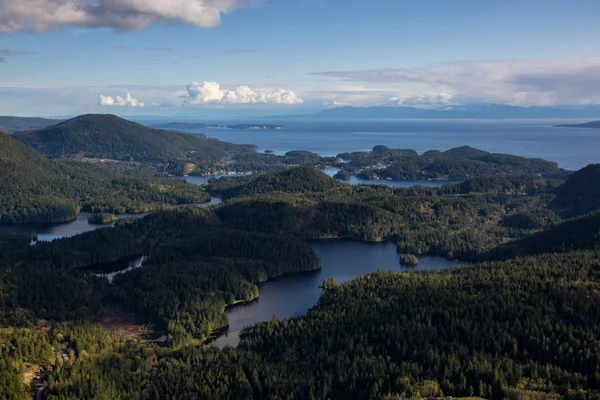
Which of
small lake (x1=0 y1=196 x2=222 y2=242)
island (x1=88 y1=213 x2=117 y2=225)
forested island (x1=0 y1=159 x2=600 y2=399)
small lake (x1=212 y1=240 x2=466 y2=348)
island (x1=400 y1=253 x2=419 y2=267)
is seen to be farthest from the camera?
island (x1=88 y1=213 x2=117 y2=225)

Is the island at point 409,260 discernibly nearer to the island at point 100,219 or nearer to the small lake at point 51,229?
the small lake at point 51,229

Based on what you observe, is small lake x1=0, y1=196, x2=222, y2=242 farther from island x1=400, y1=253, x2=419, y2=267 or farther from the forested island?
island x1=400, y1=253, x2=419, y2=267

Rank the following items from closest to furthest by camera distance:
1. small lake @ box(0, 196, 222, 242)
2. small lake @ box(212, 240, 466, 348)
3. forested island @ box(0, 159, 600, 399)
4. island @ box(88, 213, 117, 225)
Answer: forested island @ box(0, 159, 600, 399), small lake @ box(212, 240, 466, 348), small lake @ box(0, 196, 222, 242), island @ box(88, 213, 117, 225)

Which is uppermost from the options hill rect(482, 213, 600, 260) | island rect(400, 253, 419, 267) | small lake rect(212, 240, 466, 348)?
hill rect(482, 213, 600, 260)

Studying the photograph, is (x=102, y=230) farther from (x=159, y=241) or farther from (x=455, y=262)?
(x=455, y=262)

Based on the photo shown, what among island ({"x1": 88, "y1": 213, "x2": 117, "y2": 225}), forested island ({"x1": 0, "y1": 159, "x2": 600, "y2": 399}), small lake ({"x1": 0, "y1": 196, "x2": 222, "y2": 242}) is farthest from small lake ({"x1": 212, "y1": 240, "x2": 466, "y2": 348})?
island ({"x1": 88, "y1": 213, "x2": 117, "y2": 225})

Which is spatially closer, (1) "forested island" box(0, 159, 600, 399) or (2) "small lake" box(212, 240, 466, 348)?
(1) "forested island" box(0, 159, 600, 399)

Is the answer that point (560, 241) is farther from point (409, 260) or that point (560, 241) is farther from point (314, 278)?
point (314, 278)

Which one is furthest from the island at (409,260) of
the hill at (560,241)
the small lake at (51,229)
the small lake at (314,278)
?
the small lake at (51,229)
